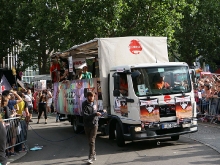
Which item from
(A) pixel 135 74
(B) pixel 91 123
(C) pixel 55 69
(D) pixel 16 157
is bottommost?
(D) pixel 16 157

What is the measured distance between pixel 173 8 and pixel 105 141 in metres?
15.5

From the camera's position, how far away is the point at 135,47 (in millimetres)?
13047

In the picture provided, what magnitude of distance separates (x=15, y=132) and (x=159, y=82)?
443 cm

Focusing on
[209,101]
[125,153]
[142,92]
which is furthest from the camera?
[209,101]

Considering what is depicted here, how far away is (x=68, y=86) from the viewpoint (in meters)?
16.4

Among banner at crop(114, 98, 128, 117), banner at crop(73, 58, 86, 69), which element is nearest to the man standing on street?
banner at crop(114, 98, 128, 117)

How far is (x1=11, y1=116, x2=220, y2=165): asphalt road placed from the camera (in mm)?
9826

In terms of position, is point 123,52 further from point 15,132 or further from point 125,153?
point 15,132

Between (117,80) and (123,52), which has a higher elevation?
(123,52)

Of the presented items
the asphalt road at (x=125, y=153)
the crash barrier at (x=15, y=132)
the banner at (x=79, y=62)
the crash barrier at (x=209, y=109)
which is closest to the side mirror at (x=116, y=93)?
the asphalt road at (x=125, y=153)

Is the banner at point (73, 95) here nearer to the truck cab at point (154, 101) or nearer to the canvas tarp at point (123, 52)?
the canvas tarp at point (123, 52)

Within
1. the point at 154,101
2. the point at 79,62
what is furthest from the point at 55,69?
the point at 154,101

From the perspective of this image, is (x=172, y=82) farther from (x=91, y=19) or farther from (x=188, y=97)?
(x=91, y=19)

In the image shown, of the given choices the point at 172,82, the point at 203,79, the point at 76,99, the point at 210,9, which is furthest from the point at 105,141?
the point at 210,9
